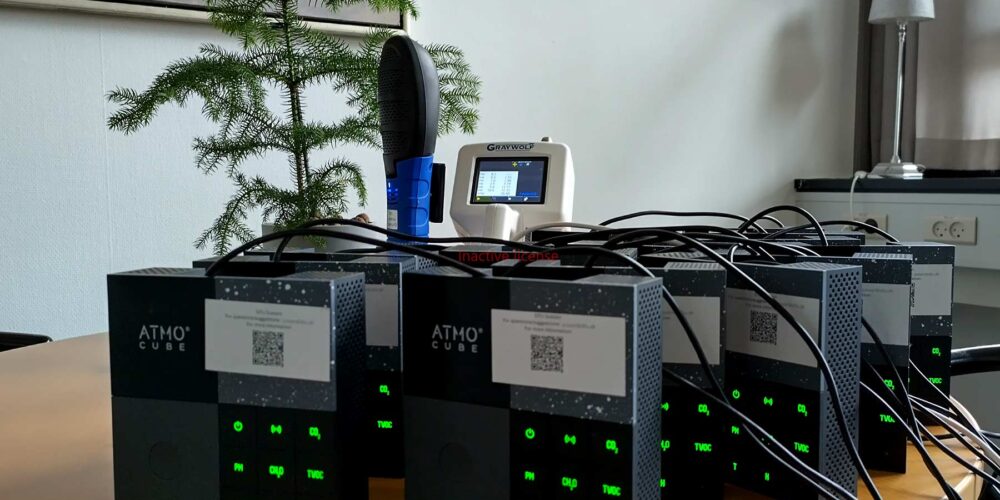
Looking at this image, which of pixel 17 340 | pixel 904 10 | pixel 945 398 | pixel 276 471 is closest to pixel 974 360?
pixel 945 398

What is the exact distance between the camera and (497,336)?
55 cm

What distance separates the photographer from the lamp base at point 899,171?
2.92m

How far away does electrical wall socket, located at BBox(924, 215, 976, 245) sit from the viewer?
2.64m

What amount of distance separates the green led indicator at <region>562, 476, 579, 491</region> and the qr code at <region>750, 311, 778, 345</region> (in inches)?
8.4

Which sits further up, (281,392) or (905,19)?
(905,19)

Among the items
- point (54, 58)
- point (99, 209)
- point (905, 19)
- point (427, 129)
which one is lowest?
point (99, 209)

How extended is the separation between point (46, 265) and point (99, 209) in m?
0.17

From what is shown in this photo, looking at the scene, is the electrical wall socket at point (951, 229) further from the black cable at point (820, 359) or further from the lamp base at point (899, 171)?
the black cable at point (820, 359)

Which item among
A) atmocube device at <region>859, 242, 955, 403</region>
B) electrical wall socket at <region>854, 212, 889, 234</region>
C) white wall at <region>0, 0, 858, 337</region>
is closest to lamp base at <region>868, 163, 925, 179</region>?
electrical wall socket at <region>854, 212, 889, 234</region>

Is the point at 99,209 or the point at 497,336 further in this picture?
the point at 99,209

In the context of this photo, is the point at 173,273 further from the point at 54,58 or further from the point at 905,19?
the point at 905,19

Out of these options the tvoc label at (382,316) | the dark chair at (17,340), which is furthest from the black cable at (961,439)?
the dark chair at (17,340)

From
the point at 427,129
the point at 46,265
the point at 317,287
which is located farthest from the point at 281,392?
the point at 46,265

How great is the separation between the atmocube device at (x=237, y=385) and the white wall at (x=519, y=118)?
153 cm
